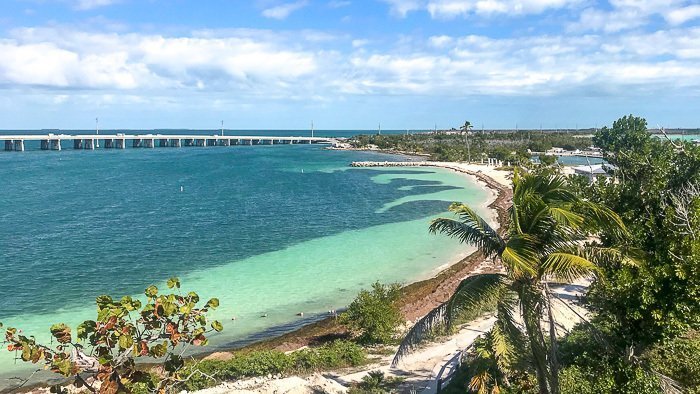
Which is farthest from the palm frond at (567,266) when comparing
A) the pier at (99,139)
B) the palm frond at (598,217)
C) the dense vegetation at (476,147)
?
the pier at (99,139)

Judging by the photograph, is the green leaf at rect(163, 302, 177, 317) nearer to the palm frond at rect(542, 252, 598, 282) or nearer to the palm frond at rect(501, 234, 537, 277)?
the palm frond at rect(501, 234, 537, 277)

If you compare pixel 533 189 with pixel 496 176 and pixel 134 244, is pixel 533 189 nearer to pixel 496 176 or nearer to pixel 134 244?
pixel 134 244

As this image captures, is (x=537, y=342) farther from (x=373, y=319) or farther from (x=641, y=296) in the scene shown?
(x=373, y=319)

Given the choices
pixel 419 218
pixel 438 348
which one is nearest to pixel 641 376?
pixel 438 348

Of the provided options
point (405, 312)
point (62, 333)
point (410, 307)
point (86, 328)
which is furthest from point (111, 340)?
point (410, 307)

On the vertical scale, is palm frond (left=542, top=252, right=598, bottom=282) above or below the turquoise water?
above

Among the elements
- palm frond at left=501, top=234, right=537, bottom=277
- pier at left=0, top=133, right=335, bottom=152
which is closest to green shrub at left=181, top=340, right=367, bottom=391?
palm frond at left=501, top=234, right=537, bottom=277

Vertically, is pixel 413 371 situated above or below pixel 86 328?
below
